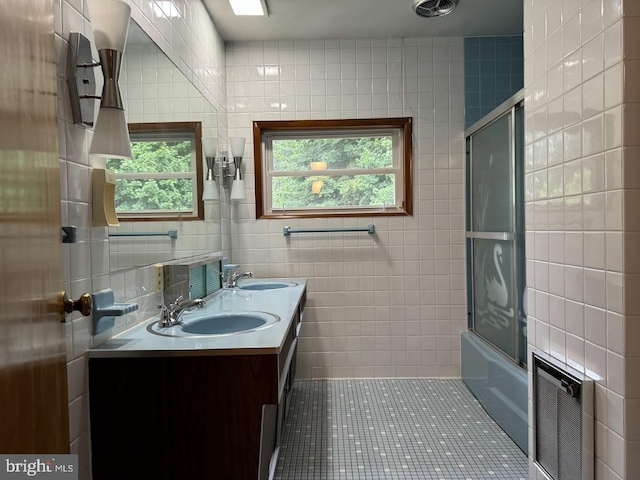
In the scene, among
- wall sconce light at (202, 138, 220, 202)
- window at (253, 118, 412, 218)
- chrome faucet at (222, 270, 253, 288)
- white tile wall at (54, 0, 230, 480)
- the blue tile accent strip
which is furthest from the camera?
window at (253, 118, 412, 218)

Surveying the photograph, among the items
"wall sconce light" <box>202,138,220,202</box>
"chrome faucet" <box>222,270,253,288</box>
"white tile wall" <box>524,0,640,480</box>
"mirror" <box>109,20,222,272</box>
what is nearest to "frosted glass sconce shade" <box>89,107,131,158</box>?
"mirror" <box>109,20,222,272</box>

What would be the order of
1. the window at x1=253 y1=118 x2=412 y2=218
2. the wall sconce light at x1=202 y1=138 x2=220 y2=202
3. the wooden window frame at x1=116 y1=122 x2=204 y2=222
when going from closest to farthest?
the wooden window frame at x1=116 y1=122 x2=204 y2=222 < the wall sconce light at x1=202 y1=138 x2=220 y2=202 < the window at x1=253 y1=118 x2=412 y2=218

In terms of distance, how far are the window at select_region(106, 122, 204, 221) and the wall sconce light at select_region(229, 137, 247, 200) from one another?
537 millimetres

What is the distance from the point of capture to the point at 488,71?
9.43ft

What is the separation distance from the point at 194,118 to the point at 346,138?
1.24 meters

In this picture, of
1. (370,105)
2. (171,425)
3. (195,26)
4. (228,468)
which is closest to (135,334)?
(171,425)


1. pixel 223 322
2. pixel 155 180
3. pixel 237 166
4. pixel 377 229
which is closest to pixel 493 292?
Answer: pixel 377 229

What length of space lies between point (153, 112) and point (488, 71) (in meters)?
2.34

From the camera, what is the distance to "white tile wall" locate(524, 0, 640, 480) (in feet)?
3.24

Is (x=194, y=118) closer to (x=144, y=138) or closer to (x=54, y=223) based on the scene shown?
(x=144, y=138)

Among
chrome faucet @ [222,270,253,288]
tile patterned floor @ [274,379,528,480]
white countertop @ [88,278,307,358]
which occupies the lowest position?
tile patterned floor @ [274,379,528,480]

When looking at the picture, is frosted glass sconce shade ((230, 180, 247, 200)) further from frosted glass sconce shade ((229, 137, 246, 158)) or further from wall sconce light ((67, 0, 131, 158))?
wall sconce light ((67, 0, 131, 158))

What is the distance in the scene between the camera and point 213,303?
199cm

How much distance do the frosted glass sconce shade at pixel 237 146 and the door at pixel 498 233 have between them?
5.19 ft
